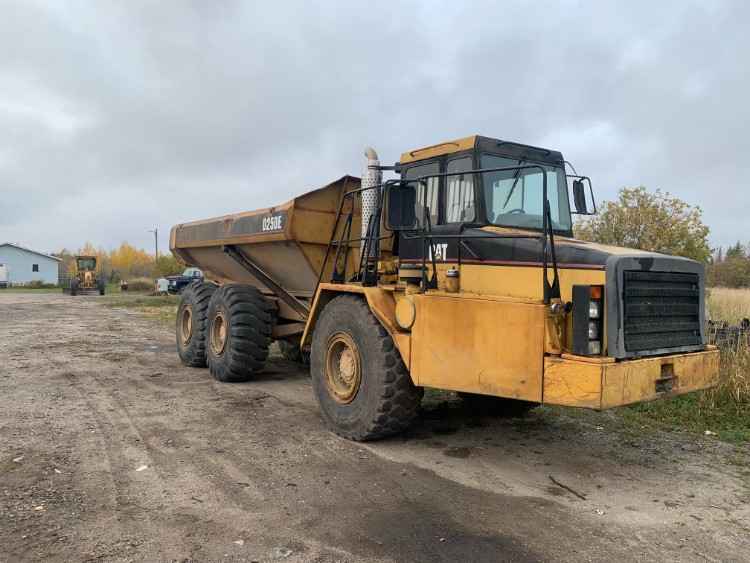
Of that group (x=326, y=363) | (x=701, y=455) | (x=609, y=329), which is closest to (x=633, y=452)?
(x=701, y=455)

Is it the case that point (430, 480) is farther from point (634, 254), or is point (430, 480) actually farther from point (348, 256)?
point (348, 256)

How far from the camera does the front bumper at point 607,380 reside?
159 inches

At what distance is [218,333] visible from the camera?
8930 mm

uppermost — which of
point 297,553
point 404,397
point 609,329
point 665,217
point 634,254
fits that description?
point 665,217

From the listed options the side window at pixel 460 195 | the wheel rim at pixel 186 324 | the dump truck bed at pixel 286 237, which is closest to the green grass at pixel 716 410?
the side window at pixel 460 195

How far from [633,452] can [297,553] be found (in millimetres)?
3569

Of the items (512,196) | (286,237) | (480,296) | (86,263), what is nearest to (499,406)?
(480,296)

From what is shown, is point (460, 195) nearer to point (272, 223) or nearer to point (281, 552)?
point (272, 223)

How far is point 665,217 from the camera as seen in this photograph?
1631 centimetres

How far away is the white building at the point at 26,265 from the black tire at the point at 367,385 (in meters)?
70.8

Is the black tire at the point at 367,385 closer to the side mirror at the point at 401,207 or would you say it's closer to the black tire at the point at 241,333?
the side mirror at the point at 401,207

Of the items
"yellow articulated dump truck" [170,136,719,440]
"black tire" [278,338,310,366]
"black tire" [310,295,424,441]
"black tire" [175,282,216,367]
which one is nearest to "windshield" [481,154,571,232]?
"yellow articulated dump truck" [170,136,719,440]

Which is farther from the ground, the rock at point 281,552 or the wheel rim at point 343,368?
the wheel rim at point 343,368

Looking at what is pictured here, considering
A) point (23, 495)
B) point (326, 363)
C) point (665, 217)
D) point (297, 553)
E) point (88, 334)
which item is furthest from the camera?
point (665, 217)
